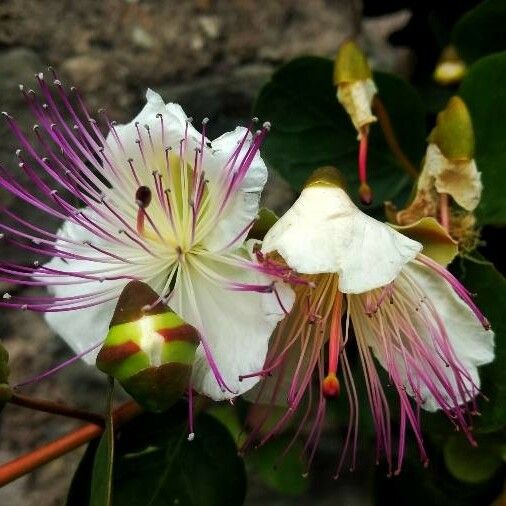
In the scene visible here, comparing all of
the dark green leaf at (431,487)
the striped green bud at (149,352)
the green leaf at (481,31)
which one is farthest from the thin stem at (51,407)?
the green leaf at (481,31)

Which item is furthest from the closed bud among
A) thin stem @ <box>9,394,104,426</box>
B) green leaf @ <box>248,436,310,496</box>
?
green leaf @ <box>248,436,310,496</box>

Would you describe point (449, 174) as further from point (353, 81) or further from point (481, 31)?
point (481, 31)

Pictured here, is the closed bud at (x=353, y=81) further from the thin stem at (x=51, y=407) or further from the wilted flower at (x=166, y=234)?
the thin stem at (x=51, y=407)

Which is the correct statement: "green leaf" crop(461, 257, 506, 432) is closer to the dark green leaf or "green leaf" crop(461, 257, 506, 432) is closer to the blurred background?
the dark green leaf

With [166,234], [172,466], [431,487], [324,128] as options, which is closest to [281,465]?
[431,487]

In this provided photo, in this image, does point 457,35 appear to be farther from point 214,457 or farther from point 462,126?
point 214,457

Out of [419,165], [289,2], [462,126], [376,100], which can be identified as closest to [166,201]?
[462,126]
